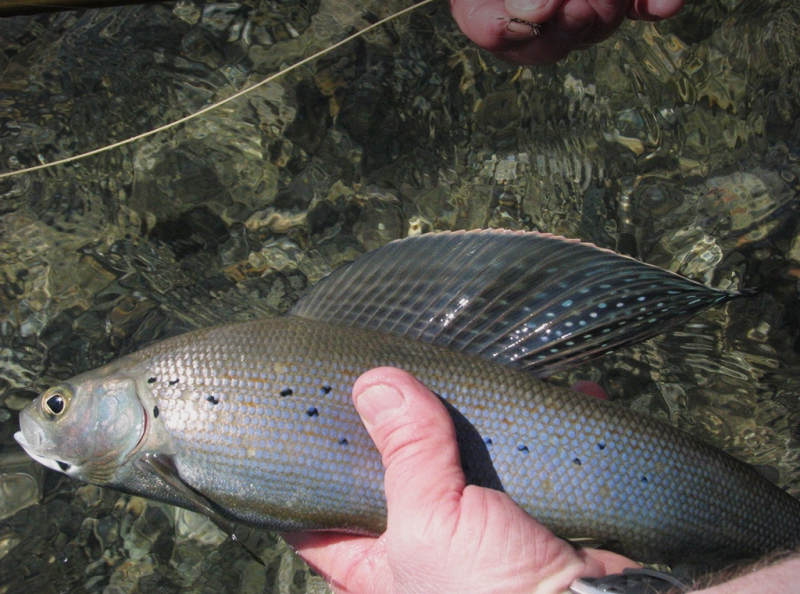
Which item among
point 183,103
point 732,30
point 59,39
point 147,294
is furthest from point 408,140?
point 59,39

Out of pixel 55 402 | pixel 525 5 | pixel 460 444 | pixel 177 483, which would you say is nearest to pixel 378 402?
pixel 460 444

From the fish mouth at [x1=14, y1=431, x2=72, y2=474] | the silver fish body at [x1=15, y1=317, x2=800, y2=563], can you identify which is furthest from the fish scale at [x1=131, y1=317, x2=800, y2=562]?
the fish mouth at [x1=14, y1=431, x2=72, y2=474]

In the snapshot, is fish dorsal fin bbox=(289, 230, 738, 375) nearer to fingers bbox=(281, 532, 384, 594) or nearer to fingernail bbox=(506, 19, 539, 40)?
fingers bbox=(281, 532, 384, 594)

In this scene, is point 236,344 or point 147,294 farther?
point 147,294

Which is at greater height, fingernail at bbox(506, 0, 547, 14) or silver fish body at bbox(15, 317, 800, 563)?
fingernail at bbox(506, 0, 547, 14)

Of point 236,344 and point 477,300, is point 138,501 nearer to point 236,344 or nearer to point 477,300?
point 236,344

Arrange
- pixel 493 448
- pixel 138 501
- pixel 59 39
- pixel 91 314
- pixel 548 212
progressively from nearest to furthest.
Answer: pixel 493 448 < pixel 138 501 < pixel 91 314 < pixel 548 212 < pixel 59 39

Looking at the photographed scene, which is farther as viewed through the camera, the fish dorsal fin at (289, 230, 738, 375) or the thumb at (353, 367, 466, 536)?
the fish dorsal fin at (289, 230, 738, 375)
